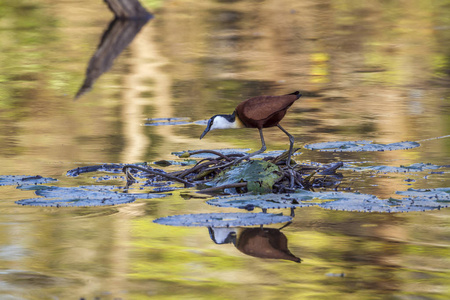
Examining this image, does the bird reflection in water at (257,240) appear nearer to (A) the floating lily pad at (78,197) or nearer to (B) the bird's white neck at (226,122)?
(A) the floating lily pad at (78,197)

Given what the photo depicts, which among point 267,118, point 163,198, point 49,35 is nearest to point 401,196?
point 267,118

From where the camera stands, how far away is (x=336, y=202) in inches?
232

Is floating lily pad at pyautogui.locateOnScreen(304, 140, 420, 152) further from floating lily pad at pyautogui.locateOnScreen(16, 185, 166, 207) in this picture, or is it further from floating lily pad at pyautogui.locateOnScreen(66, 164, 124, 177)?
floating lily pad at pyautogui.locateOnScreen(16, 185, 166, 207)

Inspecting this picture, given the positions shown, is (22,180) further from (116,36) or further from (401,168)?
(116,36)

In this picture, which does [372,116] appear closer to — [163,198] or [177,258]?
[163,198]

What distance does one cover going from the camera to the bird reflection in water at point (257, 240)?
16.4 ft

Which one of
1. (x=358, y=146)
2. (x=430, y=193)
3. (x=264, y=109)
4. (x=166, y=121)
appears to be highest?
(x=264, y=109)

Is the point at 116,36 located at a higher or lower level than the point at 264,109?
lower

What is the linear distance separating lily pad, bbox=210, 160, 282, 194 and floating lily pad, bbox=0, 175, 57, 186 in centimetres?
122

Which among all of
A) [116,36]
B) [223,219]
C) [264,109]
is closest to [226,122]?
[264,109]

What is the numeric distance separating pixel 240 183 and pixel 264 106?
2.05ft

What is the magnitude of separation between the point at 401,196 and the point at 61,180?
2.46 metres

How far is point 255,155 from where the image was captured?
24.4 ft

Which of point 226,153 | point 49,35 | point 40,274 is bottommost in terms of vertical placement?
point 49,35
